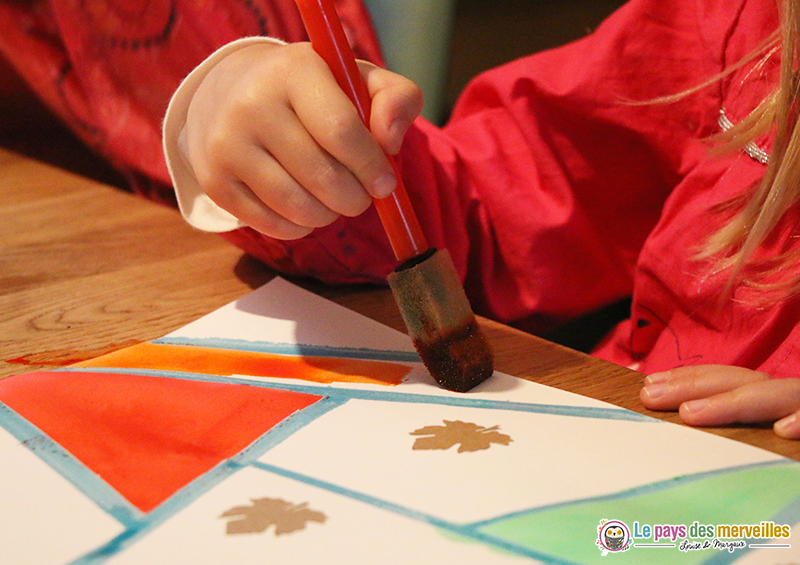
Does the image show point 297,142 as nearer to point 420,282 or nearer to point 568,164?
point 420,282

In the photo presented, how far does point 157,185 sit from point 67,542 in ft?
1.19

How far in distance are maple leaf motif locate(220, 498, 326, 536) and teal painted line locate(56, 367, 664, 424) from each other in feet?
0.24

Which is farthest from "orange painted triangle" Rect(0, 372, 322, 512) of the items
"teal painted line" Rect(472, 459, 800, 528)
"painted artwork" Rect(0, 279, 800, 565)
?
"teal painted line" Rect(472, 459, 800, 528)

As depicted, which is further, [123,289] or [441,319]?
[123,289]

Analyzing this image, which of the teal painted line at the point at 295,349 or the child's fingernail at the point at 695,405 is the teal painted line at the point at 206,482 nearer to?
the teal painted line at the point at 295,349

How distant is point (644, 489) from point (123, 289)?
30 centimetres

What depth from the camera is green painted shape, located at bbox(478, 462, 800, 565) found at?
0.21 m

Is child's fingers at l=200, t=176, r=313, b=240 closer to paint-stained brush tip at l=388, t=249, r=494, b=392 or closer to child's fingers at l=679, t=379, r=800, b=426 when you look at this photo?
paint-stained brush tip at l=388, t=249, r=494, b=392

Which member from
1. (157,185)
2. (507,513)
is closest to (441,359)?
(507,513)

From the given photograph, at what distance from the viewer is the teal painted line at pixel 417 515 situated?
0.70ft

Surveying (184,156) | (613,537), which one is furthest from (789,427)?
(184,156)

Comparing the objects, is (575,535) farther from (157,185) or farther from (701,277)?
(157,185)

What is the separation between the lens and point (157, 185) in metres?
0.53

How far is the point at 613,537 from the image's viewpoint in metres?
0.22
